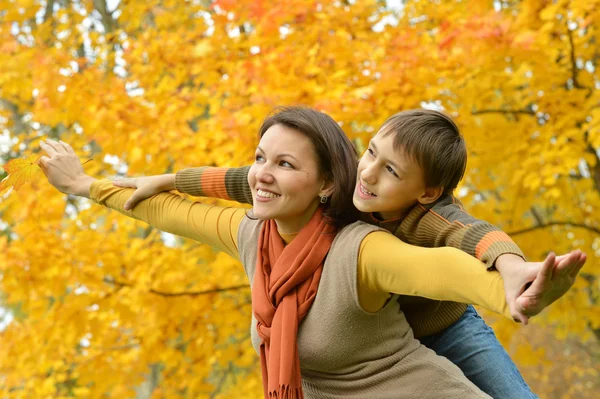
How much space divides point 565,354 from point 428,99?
1476 cm

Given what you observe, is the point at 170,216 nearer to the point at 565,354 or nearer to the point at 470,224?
the point at 470,224

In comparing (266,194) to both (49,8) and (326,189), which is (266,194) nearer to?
(326,189)

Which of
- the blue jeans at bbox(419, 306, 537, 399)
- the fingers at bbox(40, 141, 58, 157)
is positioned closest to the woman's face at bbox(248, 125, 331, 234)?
the blue jeans at bbox(419, 306, 537, 399)

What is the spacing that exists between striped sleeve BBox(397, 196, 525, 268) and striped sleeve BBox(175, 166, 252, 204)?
651 millimetres

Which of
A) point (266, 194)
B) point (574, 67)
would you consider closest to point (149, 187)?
point (266, 194)

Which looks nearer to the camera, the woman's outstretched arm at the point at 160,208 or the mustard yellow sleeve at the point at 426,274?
the mustard yellow sleeve at the point at 426,274

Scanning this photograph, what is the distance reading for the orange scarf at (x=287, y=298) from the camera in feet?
7.09

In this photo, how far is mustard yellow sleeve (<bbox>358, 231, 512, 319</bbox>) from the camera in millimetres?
1682

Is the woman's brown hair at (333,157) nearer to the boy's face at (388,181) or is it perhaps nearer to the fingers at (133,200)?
the boy's face at (388,181)

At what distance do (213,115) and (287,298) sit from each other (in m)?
3.28

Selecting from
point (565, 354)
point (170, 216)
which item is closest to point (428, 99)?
point (170, 216)

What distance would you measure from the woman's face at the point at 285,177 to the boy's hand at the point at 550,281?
0.96 meters

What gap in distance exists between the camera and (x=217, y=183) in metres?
2.68

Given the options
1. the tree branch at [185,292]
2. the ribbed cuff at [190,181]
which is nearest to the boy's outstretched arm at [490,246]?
the ribbed cuff at [190,181]
